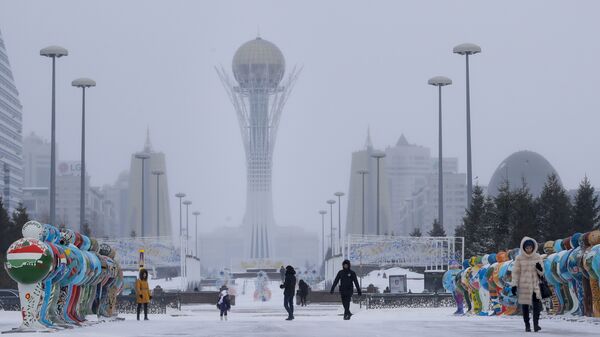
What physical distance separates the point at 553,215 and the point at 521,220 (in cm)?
513

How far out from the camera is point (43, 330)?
81.6 ft

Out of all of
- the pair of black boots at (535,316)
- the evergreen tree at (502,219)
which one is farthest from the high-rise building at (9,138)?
the pair of black boots at (535,316)

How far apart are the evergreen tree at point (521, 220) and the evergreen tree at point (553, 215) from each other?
134cm

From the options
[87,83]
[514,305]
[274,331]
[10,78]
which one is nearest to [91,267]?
[274,331]

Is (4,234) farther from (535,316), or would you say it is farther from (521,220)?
(535,316)

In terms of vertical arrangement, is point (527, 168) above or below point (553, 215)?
above

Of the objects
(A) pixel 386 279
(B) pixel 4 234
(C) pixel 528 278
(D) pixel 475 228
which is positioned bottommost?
(A) pixel 386 279

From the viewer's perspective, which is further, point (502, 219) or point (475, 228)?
point (475, 228)

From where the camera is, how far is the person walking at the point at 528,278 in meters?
23.0

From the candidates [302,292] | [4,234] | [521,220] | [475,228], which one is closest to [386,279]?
[475,228]

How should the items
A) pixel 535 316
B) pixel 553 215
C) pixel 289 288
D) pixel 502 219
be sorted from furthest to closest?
1. pixel 553 215
2. pixel 502 219
3. pixel 289 288
4. pixel 535 316

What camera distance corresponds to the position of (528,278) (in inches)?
912

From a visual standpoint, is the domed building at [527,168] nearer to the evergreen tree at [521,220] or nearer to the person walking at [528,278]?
the evergreen tree at [521,220]

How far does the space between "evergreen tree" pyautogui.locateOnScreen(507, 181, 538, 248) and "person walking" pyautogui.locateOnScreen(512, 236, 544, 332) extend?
38319mm
